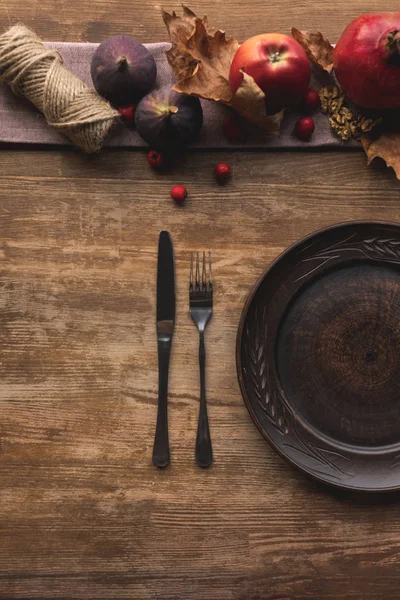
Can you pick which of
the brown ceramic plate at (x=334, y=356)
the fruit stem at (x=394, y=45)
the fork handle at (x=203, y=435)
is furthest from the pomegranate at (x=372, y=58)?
the fork handle at (x=203, y=435)

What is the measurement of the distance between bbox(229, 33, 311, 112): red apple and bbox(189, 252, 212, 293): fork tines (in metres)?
0.29

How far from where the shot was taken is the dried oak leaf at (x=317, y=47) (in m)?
0.92

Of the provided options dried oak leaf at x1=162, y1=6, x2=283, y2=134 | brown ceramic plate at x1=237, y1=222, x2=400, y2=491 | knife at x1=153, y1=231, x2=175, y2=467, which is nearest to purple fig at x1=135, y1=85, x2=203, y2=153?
dried oak leaf at x1=162, y1=6, x2=283, y2=134

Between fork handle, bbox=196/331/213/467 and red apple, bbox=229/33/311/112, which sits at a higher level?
red apple, bbox=229/33/311/112

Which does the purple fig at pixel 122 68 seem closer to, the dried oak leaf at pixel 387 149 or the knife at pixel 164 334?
the knife at pixel 164 334

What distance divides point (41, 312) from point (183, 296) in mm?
253

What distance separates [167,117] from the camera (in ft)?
2.83

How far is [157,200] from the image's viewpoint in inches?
38.0

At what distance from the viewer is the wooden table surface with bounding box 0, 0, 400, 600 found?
958 mm

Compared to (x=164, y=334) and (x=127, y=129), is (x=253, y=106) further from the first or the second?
(x=164, y=334)

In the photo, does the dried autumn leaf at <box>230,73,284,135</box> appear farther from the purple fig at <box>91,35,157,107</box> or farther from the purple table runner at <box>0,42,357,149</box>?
A: the purple fig at <box>91,35,157,107</box>

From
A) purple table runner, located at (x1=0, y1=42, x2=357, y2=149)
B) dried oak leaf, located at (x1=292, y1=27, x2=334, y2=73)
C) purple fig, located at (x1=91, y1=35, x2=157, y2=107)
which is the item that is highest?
dried oak leaf, located at (x1=292, y1=27, x2=334, y2=73)

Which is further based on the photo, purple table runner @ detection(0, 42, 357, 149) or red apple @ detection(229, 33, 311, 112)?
purple table runner @ detection(0, 42, 357, 149)

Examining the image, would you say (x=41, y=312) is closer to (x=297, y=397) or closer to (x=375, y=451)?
(x=297, y=397)
